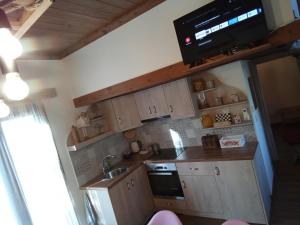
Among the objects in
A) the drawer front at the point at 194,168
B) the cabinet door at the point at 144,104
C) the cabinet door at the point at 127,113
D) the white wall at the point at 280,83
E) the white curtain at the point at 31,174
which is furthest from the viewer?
the white wall at the point at 280,83

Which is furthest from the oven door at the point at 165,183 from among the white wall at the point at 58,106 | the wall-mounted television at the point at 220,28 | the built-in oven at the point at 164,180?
the wall-mounted television at the point at 220,28

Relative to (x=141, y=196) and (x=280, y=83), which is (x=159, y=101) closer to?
(x=141, y=196)

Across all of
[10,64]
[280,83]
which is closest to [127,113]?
[10,64]

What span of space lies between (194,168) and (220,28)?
172cm

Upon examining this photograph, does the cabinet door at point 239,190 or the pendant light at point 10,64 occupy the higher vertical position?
the pendant light at point 10,64

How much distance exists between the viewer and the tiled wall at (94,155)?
3.38 meters

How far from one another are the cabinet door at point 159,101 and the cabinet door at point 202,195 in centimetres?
96

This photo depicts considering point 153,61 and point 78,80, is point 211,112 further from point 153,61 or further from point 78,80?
point 78,80

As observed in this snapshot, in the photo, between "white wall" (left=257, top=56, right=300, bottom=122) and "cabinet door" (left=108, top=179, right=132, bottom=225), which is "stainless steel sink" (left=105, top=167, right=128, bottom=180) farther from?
"white wall" (left=257, top=56, right=300, bottom=122)

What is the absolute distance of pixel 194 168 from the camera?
9.92ft

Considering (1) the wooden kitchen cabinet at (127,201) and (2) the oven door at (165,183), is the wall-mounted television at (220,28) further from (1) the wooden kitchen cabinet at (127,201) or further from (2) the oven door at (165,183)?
(1) the wooden kitchen cabinet at (127,201)

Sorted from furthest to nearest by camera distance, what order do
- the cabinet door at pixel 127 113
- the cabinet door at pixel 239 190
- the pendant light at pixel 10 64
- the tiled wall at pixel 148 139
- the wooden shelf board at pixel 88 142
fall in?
the cabinet door at pixel 127 113, the tiled wall at pixel 148 139, the wooden shelf board at pixel 88 142, the cabinet door at pixel 239 190, the pendant light at pixel 10 64

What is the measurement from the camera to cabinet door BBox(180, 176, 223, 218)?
9.75 ft

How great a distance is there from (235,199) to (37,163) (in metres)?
2.44
